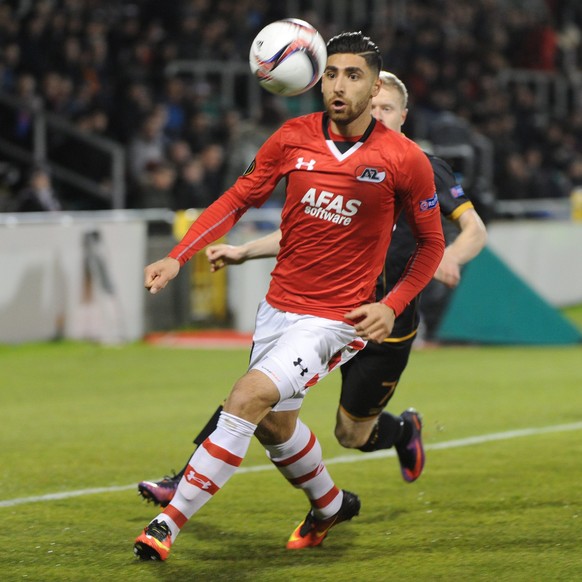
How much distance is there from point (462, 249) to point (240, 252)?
122cm

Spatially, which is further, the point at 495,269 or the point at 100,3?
the point at 100,3

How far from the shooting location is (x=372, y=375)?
6.71m

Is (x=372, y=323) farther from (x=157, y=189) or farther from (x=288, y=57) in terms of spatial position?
(x=157, y=189)

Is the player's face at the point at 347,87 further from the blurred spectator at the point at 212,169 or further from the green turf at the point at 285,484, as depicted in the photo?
the blurred spectator at the point at 212,169

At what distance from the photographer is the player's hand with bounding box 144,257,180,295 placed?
529 centimetres

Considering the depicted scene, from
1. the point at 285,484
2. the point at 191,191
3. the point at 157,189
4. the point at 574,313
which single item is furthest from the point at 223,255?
the point at 574,313

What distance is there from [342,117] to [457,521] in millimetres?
2060

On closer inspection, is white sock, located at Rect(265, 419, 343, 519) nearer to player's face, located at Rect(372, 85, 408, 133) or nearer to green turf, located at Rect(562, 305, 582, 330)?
player's face, located at Rect(372, 85, 408, 133)

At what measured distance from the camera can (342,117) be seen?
559 cm

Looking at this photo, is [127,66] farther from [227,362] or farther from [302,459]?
[302,459]

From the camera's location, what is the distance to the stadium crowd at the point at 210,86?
17.6 meters

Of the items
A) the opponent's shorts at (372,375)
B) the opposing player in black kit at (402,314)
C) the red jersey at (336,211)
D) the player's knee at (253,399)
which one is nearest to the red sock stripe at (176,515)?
the player's knee at (253,399)

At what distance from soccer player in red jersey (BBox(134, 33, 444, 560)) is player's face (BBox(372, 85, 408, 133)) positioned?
100 centimetres

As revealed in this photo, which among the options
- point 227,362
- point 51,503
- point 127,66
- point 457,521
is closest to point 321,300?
point 457,521
